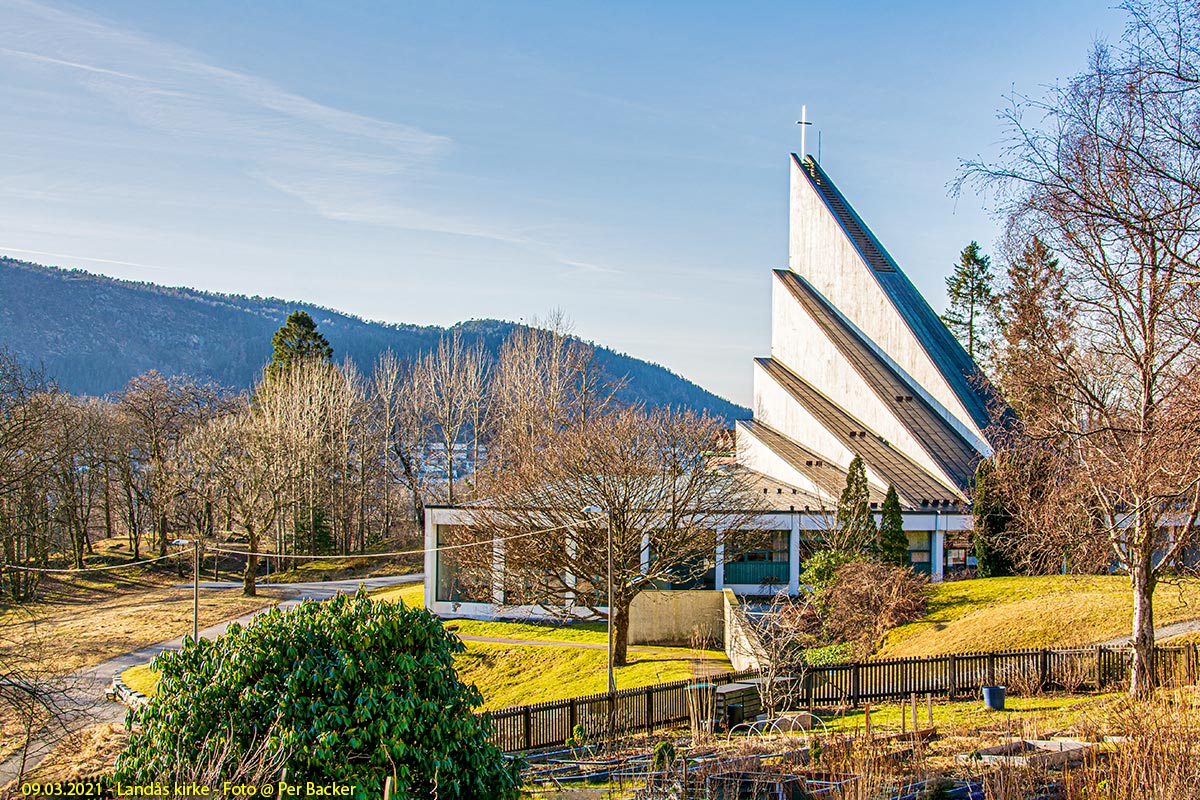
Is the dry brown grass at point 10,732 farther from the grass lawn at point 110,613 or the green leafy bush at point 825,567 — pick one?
the green leafy bush at point 825,567

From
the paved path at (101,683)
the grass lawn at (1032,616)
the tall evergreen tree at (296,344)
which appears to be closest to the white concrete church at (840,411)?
the grass lawn at (1032,616)

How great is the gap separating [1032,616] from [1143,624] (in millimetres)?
6655

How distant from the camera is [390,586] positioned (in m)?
38.2

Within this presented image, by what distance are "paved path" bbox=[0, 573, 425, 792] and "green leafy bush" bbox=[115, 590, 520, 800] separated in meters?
0.80

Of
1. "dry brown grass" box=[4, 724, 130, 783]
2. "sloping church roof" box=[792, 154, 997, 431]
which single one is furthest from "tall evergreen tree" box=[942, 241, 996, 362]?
"dry brown grass" box=[4, 724, 130, 783]

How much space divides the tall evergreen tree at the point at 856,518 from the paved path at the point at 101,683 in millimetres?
13806

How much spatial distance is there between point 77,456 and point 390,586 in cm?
2055

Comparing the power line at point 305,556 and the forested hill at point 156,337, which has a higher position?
the forested hill at point 156,337

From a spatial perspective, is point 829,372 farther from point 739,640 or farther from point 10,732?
point 10,732

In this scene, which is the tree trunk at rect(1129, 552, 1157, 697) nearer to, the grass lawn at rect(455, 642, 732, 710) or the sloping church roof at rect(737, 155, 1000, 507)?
the grass lawn at rect(455, 642, 732, 710)

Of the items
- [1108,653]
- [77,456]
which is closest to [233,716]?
[1108,653]

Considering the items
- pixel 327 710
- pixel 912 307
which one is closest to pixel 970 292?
pixel 912 307

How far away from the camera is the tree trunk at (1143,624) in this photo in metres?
13.3

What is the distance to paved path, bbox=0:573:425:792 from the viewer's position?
16.2 m
